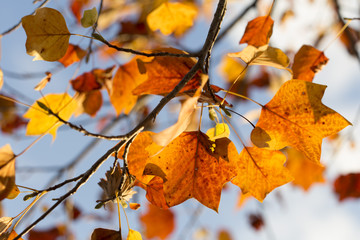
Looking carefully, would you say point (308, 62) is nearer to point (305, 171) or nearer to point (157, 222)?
point (157, 222)

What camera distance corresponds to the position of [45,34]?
701 mm

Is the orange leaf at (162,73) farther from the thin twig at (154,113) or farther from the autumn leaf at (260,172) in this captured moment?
the autumn leaf at (260,172)

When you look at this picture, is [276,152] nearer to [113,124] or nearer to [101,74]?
[101,74]

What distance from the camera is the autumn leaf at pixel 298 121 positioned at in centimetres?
64

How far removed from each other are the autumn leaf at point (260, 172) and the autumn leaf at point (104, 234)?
0.94 ft

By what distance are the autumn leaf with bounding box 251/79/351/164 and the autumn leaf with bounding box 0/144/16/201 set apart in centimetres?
48

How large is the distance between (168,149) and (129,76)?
1.58 feet

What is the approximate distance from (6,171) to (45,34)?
0.31 m

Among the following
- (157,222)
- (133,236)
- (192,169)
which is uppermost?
(192,169)

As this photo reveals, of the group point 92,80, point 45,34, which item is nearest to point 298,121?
point 45,34

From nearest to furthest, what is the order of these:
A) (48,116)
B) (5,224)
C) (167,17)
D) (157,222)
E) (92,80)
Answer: (5,224) < (48,116) < (92,80) < (167,17) < (157,222)

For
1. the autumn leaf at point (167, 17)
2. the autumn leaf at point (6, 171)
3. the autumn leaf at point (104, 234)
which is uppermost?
the autumn leaf at point (167, 17)

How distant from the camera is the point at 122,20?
3406 millimetres

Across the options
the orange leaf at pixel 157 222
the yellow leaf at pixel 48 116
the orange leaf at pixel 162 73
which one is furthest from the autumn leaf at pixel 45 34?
the orange leaf at pixel 157 222
